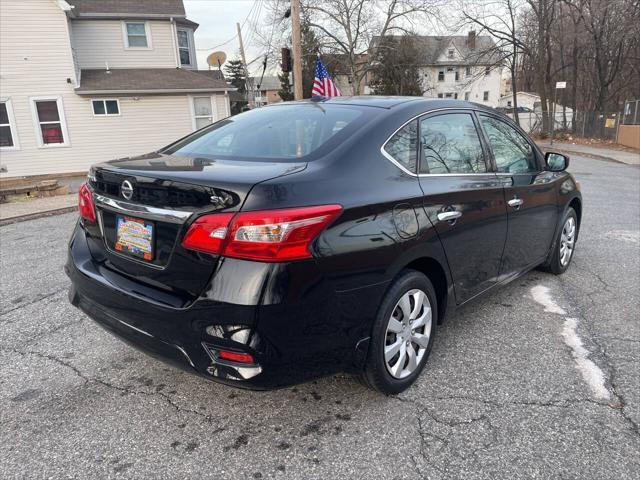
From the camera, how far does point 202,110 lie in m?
18.0

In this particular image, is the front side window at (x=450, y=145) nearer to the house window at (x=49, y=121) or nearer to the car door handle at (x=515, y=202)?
the car door handle at (x=515, y=202)

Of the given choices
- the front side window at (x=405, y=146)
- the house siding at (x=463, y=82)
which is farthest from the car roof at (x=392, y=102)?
the house siding at (x=463, y=82)

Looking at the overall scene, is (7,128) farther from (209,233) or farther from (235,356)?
(235,356)

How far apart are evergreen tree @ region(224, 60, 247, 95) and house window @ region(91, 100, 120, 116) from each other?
51573 millimetres

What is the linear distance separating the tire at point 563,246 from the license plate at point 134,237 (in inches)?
146

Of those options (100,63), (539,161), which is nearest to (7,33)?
(100,63)

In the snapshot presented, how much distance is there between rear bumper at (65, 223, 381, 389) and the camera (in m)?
2.04

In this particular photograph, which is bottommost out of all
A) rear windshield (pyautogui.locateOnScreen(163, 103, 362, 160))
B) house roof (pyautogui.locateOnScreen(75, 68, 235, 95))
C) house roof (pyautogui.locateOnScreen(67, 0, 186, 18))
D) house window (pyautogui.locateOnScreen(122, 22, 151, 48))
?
rear windshield (pyautogui.locateOnScreen(163, 103, 362, 160))

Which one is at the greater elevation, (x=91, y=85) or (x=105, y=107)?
(x=91, y=85)

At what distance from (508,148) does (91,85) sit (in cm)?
1613

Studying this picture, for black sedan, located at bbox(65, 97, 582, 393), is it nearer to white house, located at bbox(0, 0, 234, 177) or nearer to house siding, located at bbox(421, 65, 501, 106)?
white house, located at bbox(0, 0, 234, 177)

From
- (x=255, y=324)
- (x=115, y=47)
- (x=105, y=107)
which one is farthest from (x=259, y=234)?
(x=115, y=47)

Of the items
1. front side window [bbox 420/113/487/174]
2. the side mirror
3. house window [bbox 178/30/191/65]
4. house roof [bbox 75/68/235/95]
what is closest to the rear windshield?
front side window [bbox 420/113/487/174]

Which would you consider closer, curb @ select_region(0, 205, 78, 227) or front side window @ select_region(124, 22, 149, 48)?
curb @ select_region(0, 205, 78, 227)
